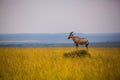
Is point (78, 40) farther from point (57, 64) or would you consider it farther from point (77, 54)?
point (57, 64)

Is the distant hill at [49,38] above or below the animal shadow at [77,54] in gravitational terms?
above

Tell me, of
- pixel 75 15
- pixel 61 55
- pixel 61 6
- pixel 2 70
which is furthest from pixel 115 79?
pixel 2 70

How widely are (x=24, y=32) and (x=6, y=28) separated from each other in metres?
0.27

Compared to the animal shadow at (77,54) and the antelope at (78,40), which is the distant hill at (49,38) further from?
the animal shadow at (77,54)

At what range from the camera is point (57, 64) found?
3.29 meters

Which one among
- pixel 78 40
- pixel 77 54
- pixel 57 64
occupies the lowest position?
pixel 57 64

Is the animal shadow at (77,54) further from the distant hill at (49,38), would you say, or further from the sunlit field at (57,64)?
the distant hill at (49,38)

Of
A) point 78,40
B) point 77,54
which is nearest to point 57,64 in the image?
point 77,54

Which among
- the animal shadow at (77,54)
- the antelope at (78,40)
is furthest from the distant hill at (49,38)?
the animal shadow at (77,54)

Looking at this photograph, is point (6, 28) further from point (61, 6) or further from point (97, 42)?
point (97, 42)

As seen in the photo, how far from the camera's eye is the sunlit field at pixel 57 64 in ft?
10.6

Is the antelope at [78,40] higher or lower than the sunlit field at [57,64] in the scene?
higher

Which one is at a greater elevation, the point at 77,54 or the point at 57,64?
the point at 77,54

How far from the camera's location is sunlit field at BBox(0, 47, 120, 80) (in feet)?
10.6
